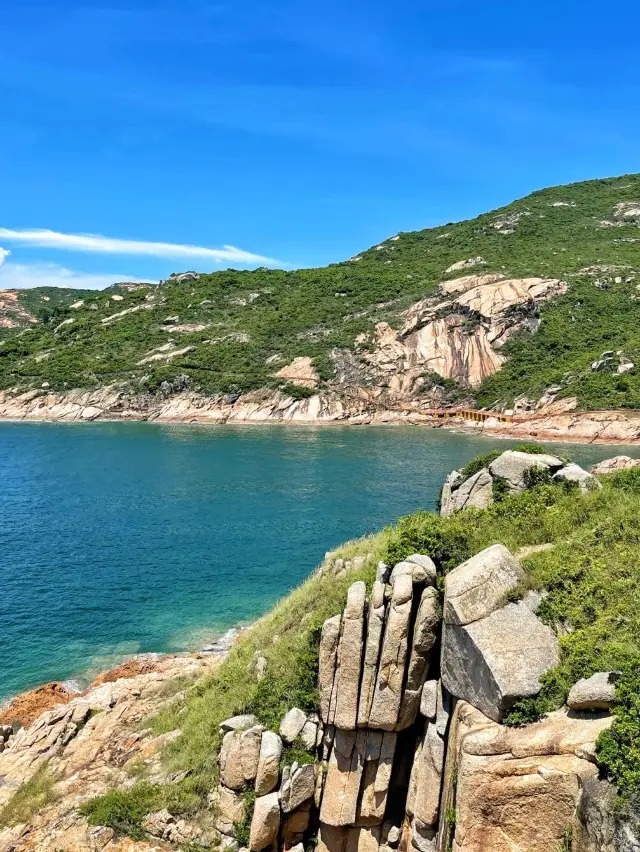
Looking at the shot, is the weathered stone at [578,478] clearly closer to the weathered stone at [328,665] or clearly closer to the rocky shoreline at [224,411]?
the weathered stone at [328,665]

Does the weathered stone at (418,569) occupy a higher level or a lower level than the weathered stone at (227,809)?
higher

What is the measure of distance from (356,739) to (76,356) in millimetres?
130620

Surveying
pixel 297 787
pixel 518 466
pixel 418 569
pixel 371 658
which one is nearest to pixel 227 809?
pixel 297 787

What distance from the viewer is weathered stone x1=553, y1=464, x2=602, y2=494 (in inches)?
706

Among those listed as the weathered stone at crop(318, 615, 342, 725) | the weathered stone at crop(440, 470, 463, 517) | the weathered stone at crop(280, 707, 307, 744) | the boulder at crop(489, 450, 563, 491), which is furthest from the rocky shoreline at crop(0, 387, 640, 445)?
the weathered stone at crop(280, 707, 307, 744)

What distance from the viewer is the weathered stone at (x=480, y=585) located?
11.6 m

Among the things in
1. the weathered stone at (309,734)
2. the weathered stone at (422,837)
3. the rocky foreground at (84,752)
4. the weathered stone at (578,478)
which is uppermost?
the weathered stone at (578,478)

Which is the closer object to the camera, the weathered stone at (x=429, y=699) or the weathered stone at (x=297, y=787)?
the weathered stone at (x=429, y=699)

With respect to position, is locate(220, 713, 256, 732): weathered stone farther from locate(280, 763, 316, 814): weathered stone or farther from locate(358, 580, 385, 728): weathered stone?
locate(358, 580, 385, 728): weathered stone

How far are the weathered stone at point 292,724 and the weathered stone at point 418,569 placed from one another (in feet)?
12.4

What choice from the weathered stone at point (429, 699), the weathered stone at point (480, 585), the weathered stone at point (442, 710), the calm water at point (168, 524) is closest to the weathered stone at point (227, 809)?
the weathered stone at point (429, 699)

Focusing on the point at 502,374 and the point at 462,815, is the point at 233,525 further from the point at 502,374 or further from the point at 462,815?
the point at 502,374

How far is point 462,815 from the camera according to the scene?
895 cm

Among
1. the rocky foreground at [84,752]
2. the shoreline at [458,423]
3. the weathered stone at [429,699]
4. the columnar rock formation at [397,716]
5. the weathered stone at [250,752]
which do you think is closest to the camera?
the columnar rock formation at [397,716]
